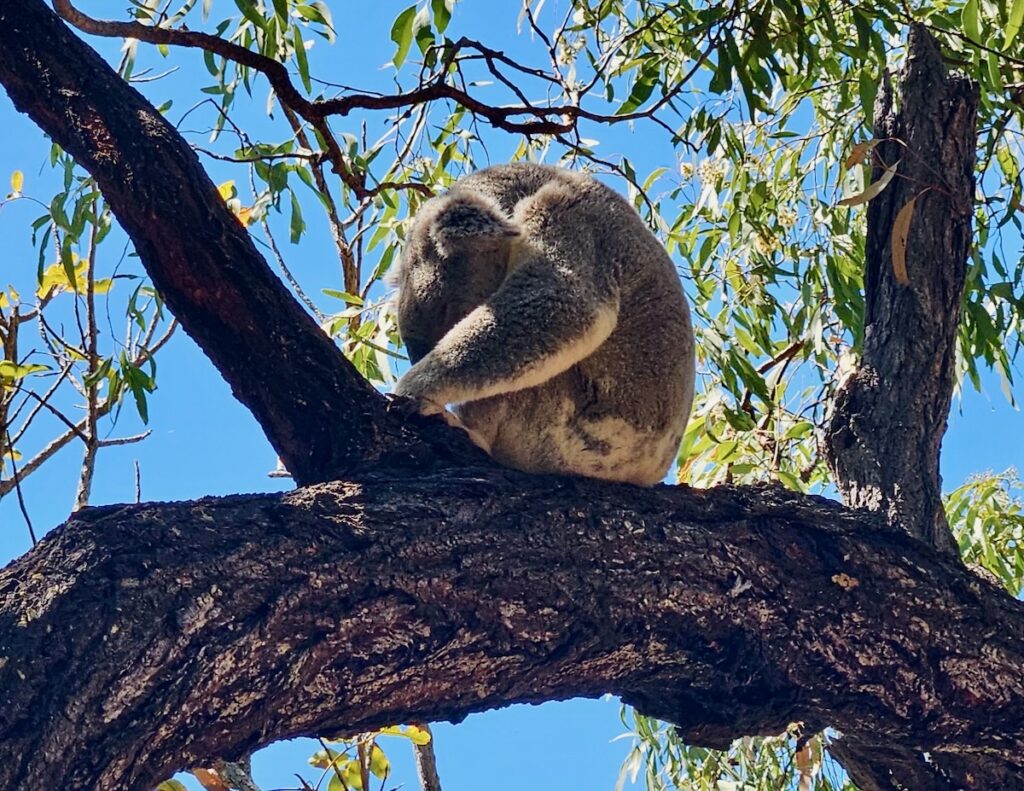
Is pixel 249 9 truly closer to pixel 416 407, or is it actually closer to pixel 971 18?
pixel 416 407

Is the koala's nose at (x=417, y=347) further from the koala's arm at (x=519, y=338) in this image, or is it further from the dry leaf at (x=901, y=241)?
the dry leaf at (x=901, y=241)

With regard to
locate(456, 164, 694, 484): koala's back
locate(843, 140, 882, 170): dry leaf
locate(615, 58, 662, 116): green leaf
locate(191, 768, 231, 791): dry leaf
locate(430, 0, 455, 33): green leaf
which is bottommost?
locate(191, 768, 231, 791): dry leaf

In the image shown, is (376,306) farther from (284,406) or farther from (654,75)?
(284,406)

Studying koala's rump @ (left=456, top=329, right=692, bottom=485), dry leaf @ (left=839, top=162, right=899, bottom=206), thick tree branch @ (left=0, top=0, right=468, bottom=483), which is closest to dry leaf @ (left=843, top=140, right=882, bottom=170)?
dry leaf @ (left=839, top=162, right=899, bottom=206)

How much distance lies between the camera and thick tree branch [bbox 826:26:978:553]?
2879 millimetres

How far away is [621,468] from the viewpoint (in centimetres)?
298

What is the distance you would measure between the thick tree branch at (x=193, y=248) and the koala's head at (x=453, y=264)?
75 centimetres

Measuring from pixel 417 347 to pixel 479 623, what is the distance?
1.26 meters

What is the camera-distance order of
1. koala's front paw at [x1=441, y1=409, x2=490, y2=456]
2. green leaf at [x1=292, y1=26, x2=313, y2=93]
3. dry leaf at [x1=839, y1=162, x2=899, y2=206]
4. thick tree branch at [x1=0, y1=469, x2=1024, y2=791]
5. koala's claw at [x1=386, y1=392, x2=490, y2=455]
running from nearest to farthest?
thick tree branch at [x1=0, y1=469, x2=1024, y2=791], koala's claw at [x1=386, y1=392, x2=490, y2=455], koala's front paw at [x1=441, y1=409, x2=490, y2=456], dry leaf at [x1=839, y1=162, x2=899, y2=206], green leaf at [x1=292, y1=26, x2=313, y2=93]

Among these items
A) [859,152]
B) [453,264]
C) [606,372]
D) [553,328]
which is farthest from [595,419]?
[859,152]

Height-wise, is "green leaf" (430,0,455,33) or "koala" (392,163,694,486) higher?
"green leaf" (430,0,455,33)

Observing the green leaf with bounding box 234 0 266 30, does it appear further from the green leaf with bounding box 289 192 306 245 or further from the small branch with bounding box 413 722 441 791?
the small branch with bounding box 413 722 441 791

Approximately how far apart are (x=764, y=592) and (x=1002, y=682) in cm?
51

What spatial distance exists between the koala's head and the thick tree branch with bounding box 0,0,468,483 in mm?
746
